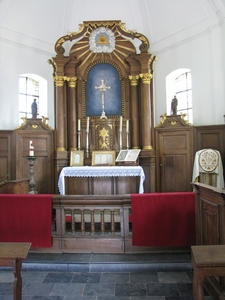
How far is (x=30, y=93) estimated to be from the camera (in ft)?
28.0

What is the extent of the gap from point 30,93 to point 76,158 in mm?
2750

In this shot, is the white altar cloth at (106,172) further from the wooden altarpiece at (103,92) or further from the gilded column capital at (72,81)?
the gilded column capital at (72,81)

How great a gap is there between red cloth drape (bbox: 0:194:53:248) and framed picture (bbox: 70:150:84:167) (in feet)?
11.3

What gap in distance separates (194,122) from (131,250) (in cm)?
476

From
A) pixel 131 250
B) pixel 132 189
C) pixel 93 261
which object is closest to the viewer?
pixel 93 261

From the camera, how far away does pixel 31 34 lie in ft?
26.4

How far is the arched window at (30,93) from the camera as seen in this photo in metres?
8.34

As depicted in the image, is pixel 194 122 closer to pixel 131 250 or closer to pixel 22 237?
pixel 131 250

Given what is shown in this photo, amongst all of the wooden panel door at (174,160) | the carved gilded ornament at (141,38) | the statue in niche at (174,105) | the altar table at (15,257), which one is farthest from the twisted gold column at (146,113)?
the altar table at (15,257)

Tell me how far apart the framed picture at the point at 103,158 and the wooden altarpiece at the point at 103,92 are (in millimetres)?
334

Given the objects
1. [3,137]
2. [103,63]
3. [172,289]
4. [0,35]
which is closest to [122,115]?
[103,63]

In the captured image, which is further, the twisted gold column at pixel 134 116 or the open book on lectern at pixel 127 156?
the twisted gold column at pixel 134 116

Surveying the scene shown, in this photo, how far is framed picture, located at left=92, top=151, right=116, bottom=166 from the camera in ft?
23.6

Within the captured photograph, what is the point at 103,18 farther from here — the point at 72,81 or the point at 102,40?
the point at 72,81
